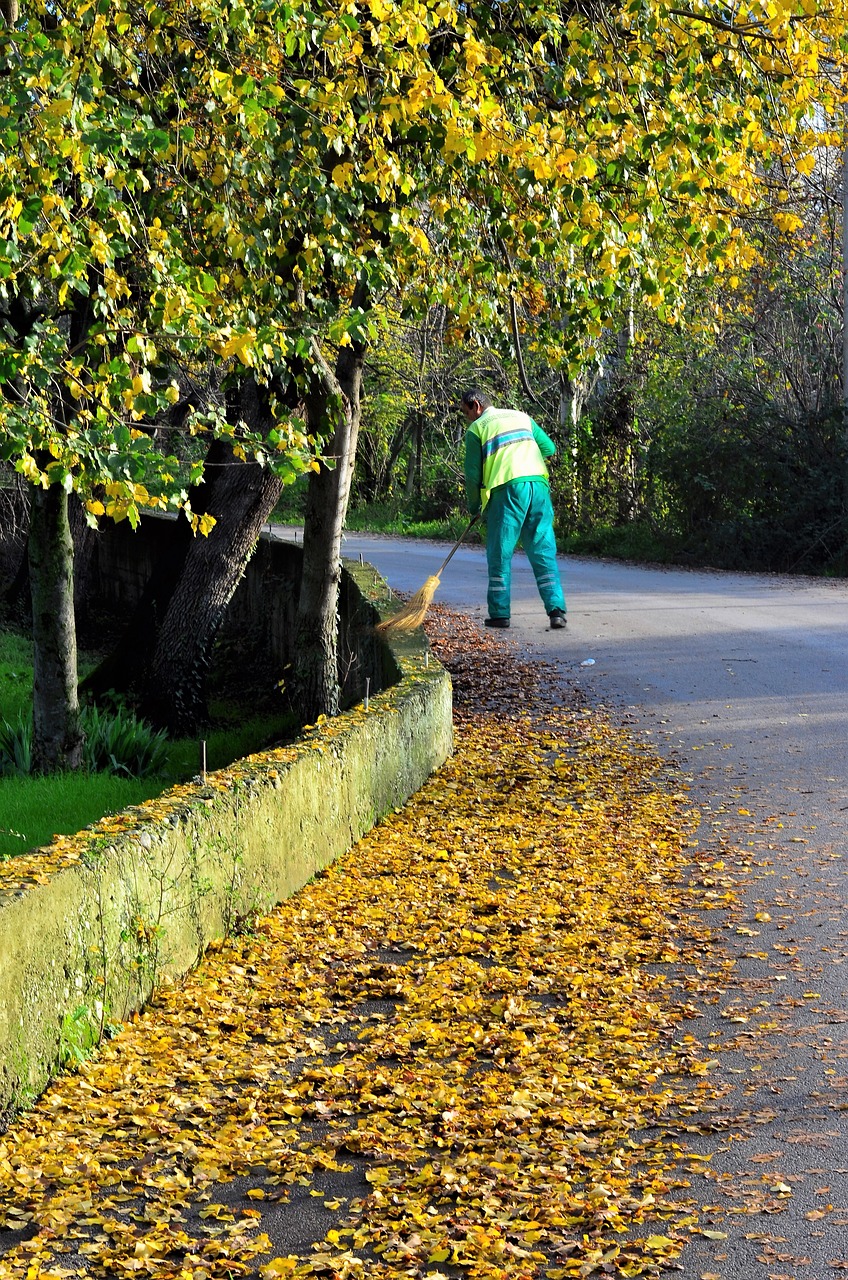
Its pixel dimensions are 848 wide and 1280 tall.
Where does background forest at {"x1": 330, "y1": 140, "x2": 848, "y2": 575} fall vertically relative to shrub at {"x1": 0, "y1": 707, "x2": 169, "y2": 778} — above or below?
above

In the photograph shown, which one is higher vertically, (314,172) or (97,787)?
(314,172)

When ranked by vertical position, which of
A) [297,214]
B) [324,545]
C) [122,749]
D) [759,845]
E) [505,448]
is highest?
[297,214]

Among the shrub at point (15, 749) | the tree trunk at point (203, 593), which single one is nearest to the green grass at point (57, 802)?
A: the shrub at point (15, 749)

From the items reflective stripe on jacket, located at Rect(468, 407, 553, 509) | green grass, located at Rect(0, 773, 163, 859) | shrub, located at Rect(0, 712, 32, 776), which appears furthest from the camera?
reflective stripe on jacket, located at Rect(468, 407, 553, 509)

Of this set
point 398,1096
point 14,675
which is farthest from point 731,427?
point 398,1096

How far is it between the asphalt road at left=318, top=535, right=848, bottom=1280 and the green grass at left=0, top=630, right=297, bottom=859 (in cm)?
261

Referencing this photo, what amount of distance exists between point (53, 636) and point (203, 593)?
Result: 2355 mm

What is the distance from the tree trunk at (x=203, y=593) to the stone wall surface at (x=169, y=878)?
Answer: 4457mm

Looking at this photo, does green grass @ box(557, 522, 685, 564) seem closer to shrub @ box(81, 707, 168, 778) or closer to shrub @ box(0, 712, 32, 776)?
shrub @ box(81, 707, 168, 778)

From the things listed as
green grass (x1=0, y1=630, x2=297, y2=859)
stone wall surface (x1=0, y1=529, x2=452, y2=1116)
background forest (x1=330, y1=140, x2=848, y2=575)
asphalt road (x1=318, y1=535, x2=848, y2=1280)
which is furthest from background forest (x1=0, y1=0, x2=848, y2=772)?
background forest (x1=330, y1=140, x2=848, y2=575)

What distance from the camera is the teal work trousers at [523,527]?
1298cm

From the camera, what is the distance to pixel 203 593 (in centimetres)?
1216

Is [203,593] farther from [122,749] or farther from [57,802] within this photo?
[57,802]

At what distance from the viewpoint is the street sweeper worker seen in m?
12.9
